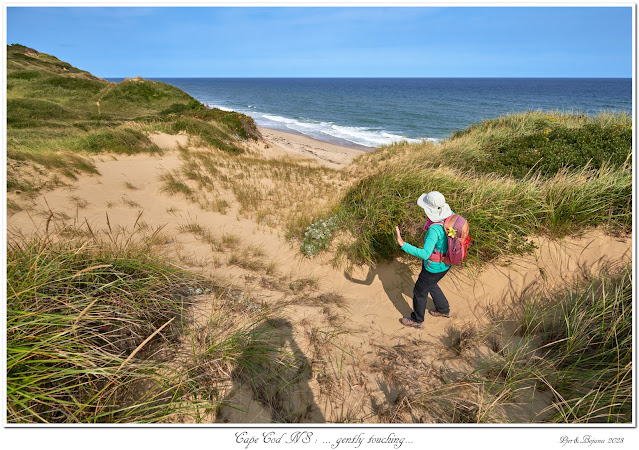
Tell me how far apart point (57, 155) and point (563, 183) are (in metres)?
12.4

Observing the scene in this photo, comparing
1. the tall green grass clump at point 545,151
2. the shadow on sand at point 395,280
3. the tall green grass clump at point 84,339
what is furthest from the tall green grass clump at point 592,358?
the tall green grass clump at point 545,151

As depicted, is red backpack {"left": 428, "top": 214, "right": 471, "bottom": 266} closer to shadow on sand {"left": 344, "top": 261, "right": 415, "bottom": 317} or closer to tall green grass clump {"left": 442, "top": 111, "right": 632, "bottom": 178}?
shadow on sand {"left": 344, "top": 261, "right": 415, "bottom": 317}

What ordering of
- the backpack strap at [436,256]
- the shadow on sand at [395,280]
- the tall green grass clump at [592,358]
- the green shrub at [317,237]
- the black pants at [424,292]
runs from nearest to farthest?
the tall green grass clump at [592,358] → the backpack strap at [436,256] → the black pants at [424,292] → the shadow on sand at [395,280] → the green shrub at [317,237]

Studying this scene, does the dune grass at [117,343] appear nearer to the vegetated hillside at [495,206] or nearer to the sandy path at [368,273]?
the sandy path at [368,273]

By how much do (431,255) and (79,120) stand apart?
2612 centimetres

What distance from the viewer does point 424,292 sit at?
12.6 ft

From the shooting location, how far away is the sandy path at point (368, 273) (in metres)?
3.93

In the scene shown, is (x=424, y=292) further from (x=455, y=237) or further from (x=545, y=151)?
(x=545, y=151)

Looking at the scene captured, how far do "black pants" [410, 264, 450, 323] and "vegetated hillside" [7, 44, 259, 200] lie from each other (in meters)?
8.13

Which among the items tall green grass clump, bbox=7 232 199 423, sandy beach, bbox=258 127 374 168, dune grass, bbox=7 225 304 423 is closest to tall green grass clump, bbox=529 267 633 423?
dune grass, bbox=7 225 304 423

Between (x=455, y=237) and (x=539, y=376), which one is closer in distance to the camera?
(x=539, y=376)

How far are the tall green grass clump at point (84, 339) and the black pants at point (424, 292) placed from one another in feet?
9.01

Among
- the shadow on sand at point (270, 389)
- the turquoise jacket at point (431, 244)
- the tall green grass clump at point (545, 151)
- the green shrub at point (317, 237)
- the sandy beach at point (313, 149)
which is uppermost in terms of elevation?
the sandy beach at point (313, 149)

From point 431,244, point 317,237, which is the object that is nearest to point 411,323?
point 431,244
